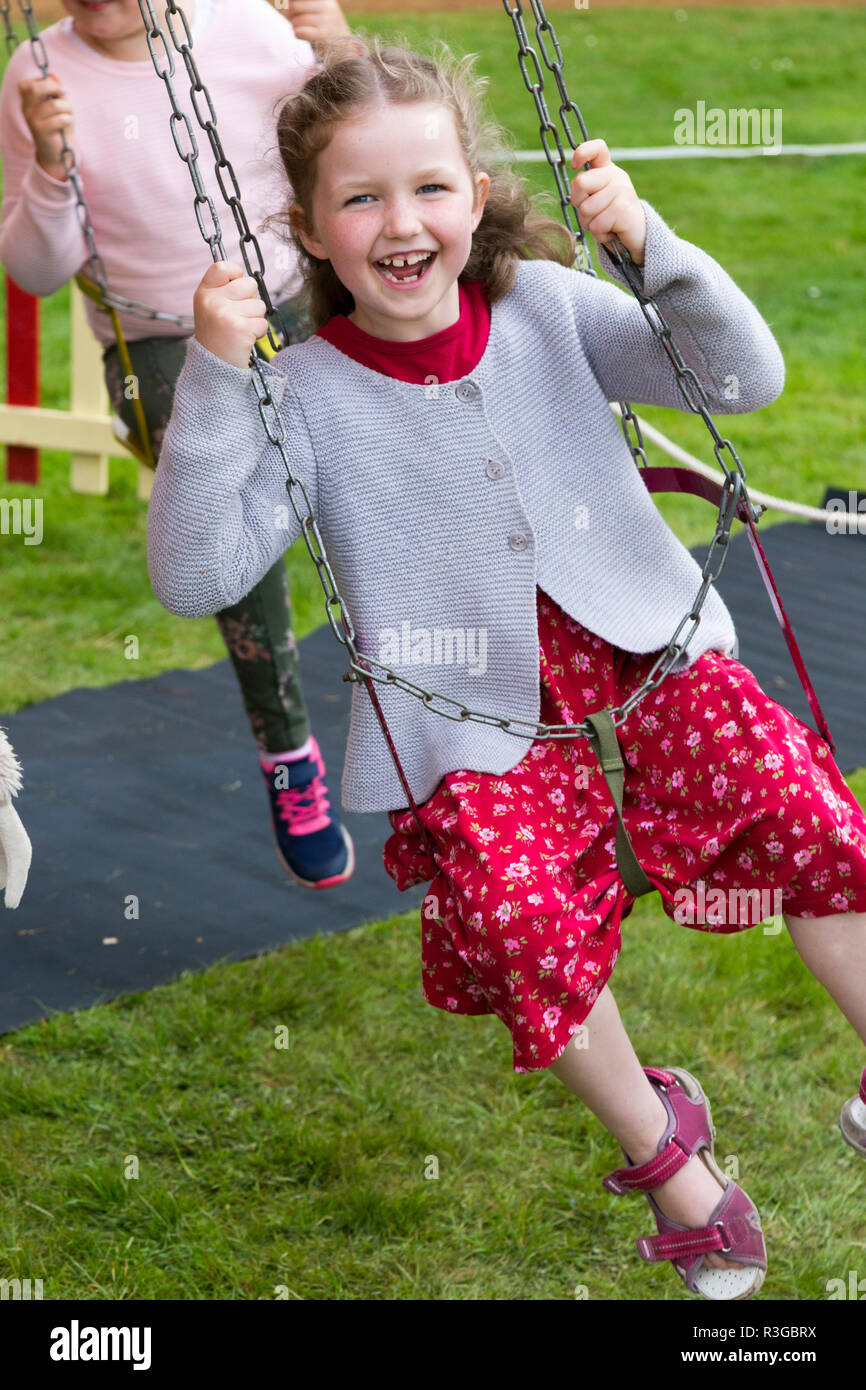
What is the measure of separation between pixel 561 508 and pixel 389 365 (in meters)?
0.30

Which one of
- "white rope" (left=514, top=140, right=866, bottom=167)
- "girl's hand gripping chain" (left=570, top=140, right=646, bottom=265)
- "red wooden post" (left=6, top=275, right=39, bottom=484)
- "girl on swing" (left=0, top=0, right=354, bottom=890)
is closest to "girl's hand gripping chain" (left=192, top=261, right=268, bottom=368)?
"girl's hand gripping chain" (left=570, top=140, right=646, bottom=265)

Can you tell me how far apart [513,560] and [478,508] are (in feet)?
0.27

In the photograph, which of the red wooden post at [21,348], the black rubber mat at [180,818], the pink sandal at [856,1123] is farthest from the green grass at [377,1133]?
the red wooden post at [21,348]

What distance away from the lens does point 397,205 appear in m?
2.03

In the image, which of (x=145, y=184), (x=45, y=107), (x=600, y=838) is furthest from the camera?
(x=145, y=184)

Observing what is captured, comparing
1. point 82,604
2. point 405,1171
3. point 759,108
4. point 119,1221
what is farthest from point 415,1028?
point 759,108

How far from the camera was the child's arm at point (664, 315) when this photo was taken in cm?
203

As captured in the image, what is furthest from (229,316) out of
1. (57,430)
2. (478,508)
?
(57,430)

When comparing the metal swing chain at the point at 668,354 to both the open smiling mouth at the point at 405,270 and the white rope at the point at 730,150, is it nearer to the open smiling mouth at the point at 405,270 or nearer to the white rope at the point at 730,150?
the open smiling mouth at the point at 405,270

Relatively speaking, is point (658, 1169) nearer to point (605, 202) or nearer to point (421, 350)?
point (421, 350)

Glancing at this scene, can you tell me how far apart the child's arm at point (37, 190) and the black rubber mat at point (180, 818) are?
1191 mm

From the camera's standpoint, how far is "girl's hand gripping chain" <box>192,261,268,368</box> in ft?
6.57

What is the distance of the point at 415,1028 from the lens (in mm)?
2996

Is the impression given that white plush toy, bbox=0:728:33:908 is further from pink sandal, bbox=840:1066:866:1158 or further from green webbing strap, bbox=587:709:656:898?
pink sandal, bbox=840:1066:866:1158
